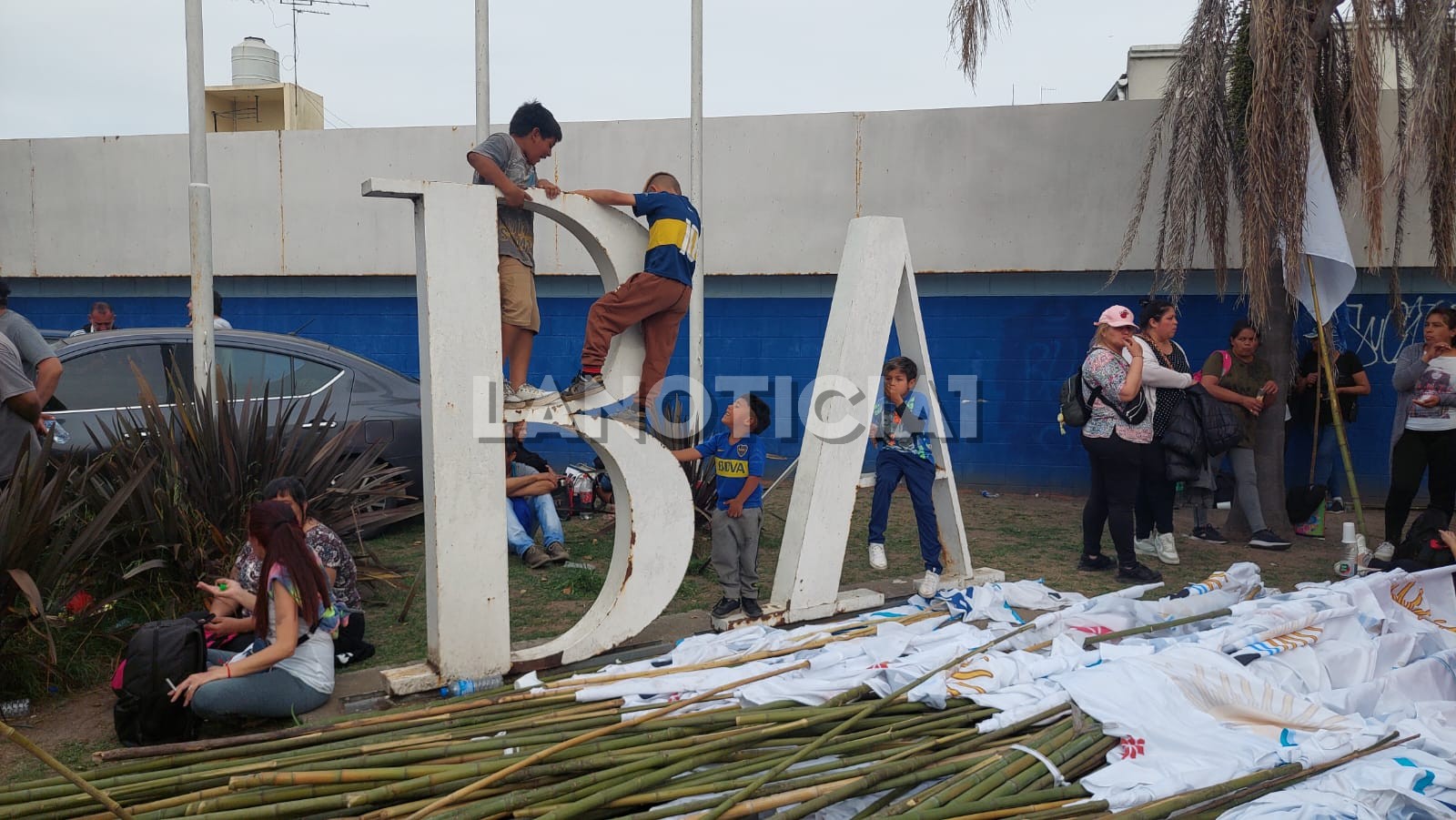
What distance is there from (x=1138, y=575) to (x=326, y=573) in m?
4.45

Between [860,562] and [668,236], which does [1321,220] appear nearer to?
[860,562]

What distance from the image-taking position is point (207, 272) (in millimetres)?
6805

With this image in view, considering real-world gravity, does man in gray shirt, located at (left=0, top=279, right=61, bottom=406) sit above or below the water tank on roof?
below

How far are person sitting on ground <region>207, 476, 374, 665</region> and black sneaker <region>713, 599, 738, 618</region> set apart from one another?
162cm

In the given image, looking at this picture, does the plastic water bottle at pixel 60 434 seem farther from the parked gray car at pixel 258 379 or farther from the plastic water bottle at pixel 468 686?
the plastic water bottle at pixel 468 686

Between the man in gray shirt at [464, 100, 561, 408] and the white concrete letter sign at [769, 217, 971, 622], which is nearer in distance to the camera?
the man in gray shirt at [464, 100, 561, 408]

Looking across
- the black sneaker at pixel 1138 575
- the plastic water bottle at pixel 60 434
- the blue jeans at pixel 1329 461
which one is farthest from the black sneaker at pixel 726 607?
the blue jeans at pixel 1329 461

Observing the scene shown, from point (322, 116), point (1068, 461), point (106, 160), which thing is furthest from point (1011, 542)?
point (322, 116)

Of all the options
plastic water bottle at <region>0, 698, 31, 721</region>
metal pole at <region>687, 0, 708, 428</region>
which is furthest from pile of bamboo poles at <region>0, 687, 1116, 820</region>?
metal pole at <region>687, 0, 708, 428</region>

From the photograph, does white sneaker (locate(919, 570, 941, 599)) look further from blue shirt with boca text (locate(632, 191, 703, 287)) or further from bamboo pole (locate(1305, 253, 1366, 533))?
bamboo pole (locate(1305, 253, 1366, 533))

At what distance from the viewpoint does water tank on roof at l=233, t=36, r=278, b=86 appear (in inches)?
747

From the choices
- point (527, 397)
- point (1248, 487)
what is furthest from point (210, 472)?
point (1248, 487)

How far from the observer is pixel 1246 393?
304 inches

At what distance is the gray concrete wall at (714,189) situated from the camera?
920 centimetres
